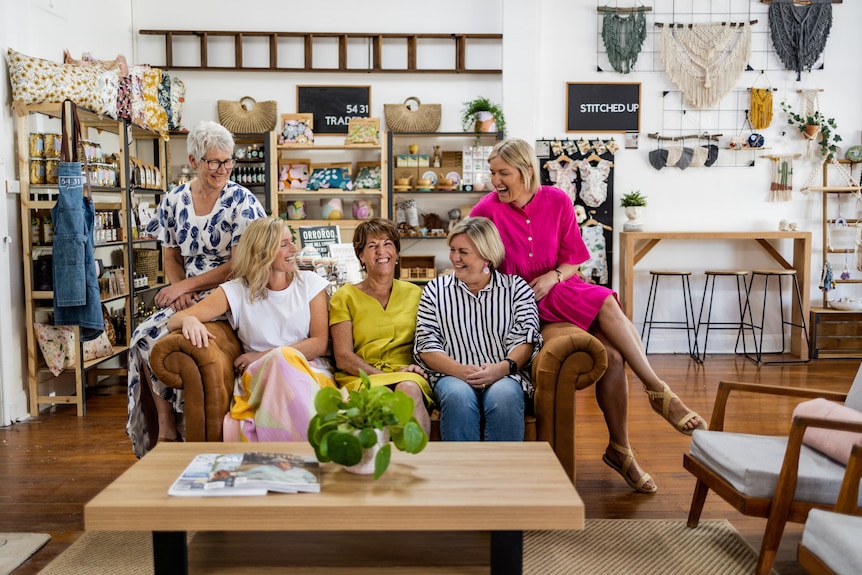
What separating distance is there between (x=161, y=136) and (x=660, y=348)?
172 inches

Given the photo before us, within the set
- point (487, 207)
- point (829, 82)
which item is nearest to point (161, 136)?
point (487, 207)

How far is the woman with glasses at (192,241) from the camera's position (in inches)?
127

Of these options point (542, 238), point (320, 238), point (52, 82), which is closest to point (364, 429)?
point (542, 238)

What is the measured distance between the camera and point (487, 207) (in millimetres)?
3508

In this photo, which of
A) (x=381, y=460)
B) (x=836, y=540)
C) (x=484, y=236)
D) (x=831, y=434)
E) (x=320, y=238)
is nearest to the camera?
(x=836, y=540)

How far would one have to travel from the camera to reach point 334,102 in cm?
664

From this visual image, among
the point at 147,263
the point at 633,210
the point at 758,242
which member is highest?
the point at 633,210

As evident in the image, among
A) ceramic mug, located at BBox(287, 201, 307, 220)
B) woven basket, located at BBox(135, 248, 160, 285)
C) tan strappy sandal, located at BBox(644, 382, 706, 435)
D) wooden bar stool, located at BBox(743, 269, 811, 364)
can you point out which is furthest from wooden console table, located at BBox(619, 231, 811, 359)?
woven basket, located at BBox(135, 248, 160, 285)

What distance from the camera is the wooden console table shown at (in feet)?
21.2

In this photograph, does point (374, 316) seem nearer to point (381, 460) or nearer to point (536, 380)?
point (536, 380)

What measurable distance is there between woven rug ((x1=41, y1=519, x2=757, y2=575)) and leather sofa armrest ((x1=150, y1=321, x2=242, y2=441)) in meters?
0.43

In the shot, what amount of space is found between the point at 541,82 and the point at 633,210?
131cm

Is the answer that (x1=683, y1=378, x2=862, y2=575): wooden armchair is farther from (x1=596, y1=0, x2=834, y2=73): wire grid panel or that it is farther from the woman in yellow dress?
(x1=596, y1=0, x2=834, y2=73): wire grid panel

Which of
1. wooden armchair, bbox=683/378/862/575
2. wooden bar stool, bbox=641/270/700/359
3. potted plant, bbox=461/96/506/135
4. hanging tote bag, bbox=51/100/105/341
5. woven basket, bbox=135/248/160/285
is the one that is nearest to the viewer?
wooden armchair, bbox=683/378/862/575
